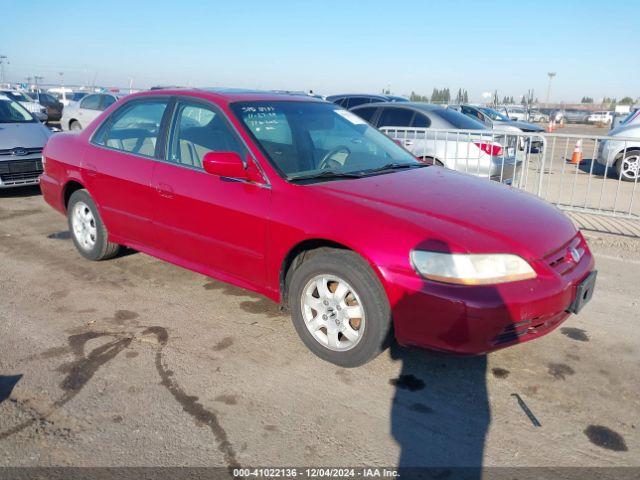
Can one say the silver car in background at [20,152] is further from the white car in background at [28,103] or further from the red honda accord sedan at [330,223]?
the white car in background at [28,103]

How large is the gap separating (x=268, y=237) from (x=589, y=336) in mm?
2416

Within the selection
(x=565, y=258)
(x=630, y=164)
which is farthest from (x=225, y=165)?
(x=630, y=164)

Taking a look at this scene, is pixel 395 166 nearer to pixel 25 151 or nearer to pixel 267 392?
pixel 267 392

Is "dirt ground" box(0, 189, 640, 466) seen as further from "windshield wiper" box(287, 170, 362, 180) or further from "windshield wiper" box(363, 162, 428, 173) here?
"windshield wiper" box(363, 162, 428, 173)

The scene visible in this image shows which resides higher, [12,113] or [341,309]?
[12,113]

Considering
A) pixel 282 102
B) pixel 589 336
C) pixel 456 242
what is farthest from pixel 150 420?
pixel 589 336

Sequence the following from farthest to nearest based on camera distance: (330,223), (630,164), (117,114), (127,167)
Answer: (630,164) → (117,114) → (127,167) → (330,223)

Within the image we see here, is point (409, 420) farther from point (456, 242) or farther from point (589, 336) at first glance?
point (589, 336)

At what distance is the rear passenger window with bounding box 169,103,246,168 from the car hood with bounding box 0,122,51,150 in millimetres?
5041

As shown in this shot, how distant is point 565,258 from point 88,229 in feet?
13.9

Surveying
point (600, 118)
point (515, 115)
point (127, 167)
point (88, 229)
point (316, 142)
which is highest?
point (316, 142)

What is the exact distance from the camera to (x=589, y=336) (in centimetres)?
401

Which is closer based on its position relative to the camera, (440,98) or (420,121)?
(420,121)

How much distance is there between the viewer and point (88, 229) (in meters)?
5.39
